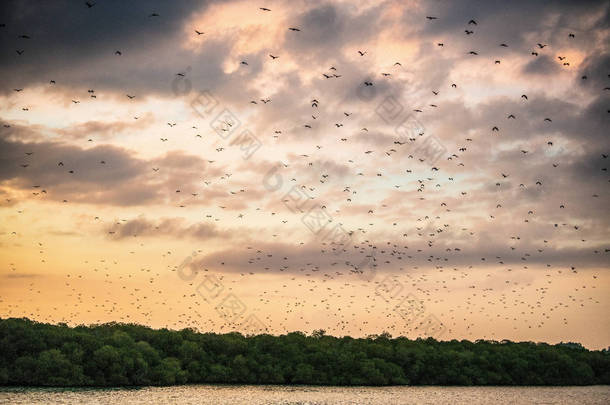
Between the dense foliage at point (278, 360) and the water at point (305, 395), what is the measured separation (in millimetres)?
5072

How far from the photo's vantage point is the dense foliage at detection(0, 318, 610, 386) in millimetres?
135625

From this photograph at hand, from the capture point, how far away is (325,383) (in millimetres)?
157500

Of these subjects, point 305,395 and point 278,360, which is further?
point 278,360

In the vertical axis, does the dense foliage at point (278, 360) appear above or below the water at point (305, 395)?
above

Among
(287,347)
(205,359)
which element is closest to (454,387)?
(287,347)

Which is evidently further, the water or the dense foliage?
the dense foliage

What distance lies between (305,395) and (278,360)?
30.4m

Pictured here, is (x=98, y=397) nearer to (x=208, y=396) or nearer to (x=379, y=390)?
(x=208, y=396)

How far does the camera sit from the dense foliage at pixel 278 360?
13562 centimetres

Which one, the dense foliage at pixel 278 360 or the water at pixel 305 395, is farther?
the dense foliage at pixel 278 360

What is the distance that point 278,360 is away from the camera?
527 ft

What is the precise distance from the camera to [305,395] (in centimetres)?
13088

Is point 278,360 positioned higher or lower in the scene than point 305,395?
higher

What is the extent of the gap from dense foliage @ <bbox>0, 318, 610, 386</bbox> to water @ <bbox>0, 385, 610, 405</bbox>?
5.07 metres
